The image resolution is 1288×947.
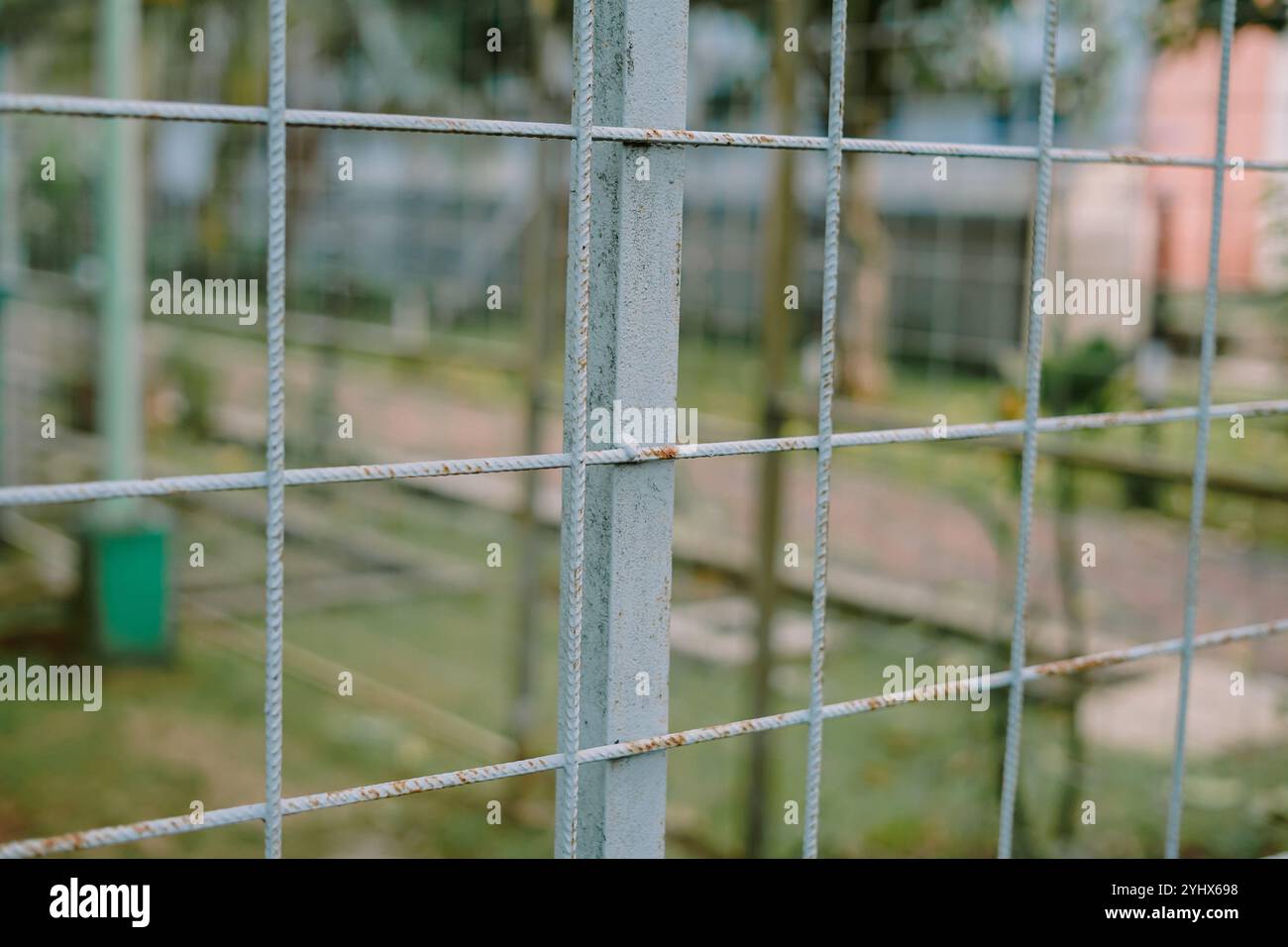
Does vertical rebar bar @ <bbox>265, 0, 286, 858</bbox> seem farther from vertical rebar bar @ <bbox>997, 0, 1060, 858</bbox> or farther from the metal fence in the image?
vertical rebar bar @ <bbox>997, 0, 1060, 858</bbox>

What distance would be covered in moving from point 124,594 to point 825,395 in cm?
447

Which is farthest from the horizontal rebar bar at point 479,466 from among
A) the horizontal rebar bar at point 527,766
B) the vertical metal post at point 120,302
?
the vertical metal post at point 120,302

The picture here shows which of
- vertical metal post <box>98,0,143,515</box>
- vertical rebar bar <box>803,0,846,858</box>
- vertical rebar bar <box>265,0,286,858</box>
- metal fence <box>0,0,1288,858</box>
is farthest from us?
vertical metal post <box>98,0,143,515</box>

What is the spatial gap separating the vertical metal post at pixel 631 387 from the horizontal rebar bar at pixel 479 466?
0.06 meters

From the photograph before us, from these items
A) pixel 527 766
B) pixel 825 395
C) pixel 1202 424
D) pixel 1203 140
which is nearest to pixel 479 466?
pixel 527 766

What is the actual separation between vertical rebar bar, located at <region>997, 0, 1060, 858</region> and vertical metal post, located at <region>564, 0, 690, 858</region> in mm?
531

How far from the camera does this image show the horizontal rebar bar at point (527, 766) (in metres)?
1.33

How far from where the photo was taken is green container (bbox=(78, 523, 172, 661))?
18.1 ft

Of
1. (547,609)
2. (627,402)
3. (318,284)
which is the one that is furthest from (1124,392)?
(318,284)

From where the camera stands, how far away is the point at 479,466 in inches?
58.9

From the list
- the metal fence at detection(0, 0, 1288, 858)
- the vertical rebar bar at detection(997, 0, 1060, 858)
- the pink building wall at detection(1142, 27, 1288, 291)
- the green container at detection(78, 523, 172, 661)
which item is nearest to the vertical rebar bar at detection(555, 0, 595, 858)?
the metal fence at detection(0, 0, 1288, 858)

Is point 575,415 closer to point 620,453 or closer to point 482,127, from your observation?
point 620,453

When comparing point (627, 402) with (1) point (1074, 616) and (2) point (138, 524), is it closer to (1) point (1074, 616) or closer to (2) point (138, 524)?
(1) point (1074, 616)

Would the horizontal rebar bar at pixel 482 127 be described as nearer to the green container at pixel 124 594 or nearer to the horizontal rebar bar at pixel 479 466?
the horizontal rebar bar at pixel 479 466
